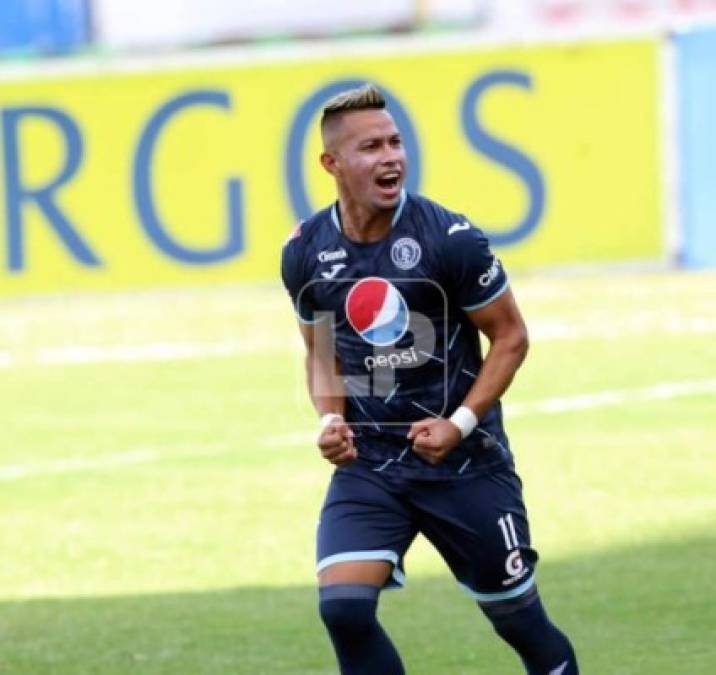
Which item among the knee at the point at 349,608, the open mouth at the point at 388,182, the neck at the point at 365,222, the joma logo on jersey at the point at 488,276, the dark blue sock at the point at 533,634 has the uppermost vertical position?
the open mouth at the point at 388,182

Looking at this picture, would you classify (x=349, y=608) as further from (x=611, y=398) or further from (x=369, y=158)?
(x=611, y=398)

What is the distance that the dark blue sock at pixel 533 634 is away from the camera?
7.35 m

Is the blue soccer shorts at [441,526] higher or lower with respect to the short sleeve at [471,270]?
lower

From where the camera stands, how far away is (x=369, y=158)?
7191 millimetres

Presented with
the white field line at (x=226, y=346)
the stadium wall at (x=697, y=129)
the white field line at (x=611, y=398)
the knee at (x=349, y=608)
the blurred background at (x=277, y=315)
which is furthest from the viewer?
the stadium wall at (x=697, y=129)

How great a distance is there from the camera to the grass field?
30.0ft

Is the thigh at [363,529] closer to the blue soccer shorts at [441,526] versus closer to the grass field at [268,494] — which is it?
the blue soccer shorts at [441,526]

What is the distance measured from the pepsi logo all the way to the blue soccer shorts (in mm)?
415

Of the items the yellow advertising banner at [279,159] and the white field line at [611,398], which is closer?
the white field line at [611,398]

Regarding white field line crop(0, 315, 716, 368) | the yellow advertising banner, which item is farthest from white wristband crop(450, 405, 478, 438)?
the yellow advertising banner

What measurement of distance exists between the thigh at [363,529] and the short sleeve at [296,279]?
53cm

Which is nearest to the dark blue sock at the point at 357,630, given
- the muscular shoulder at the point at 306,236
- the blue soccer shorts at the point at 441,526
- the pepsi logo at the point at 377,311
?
the blue soccer shorts at the point at 441,526

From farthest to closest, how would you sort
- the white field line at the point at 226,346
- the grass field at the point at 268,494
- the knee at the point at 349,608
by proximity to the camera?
the white field line at the point at 226,346
the grass field at the point at 268,494
the knee at the point at 349,608

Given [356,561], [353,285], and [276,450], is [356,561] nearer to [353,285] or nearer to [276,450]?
[353,285]
